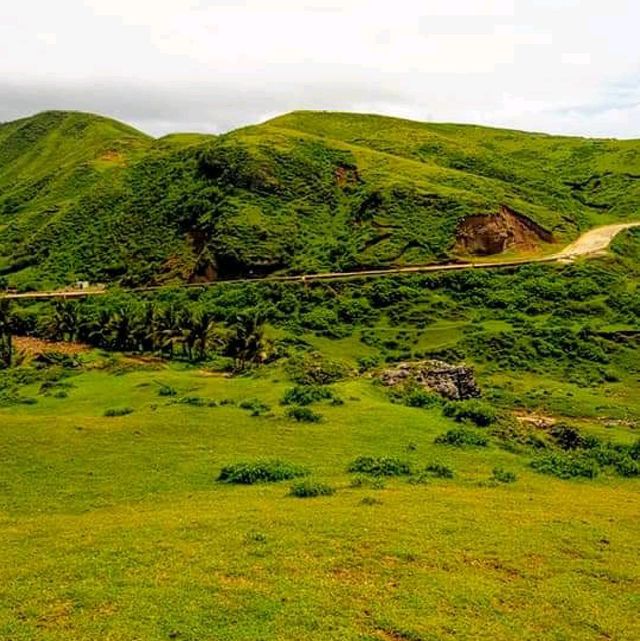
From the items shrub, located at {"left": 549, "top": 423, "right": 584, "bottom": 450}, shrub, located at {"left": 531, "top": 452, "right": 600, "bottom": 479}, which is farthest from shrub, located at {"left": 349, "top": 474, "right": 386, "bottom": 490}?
shrub, located at {"left": 549, "top": 423, "right": 584, "bottom": 450}

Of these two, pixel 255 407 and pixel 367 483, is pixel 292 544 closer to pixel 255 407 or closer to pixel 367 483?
pixel 367 483

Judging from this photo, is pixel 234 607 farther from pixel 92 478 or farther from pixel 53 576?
pixel 92 478

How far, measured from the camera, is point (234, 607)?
16.1 m

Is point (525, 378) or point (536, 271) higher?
point (536, 271)

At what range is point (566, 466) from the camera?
114ft

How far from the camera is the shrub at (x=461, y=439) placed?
37.3 m

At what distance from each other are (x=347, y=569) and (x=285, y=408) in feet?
79.2

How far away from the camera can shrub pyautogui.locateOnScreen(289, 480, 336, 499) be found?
26.3 metres

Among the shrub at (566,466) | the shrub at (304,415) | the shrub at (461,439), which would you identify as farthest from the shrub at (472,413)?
the shrub at (304,415)

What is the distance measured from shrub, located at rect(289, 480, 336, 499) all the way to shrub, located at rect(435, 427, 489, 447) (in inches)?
463

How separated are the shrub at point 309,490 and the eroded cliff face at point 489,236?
83.5 metres

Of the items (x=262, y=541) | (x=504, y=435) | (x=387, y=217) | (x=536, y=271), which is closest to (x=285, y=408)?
(x=504, y=435)

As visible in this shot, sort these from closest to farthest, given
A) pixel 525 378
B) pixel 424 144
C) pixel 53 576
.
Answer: pixel 53 576
pixel 525 378
pixel 424 144

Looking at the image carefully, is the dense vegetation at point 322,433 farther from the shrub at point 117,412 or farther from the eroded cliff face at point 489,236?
the eroded cliff face at point 489,236
